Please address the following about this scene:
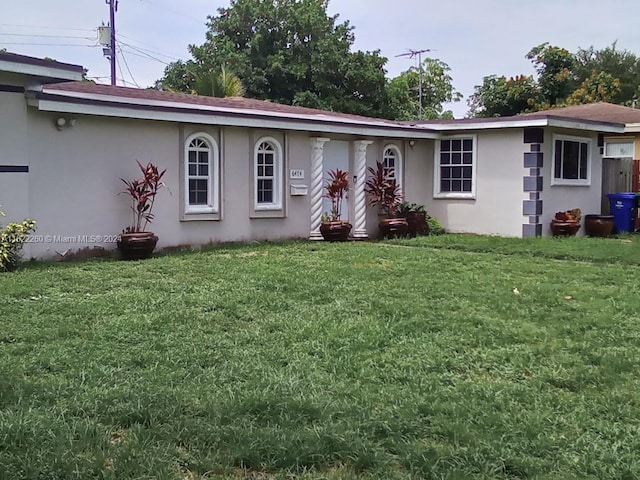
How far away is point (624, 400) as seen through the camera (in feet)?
14.2

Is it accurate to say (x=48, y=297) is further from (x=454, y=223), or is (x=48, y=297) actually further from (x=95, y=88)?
(x=454, y=223)

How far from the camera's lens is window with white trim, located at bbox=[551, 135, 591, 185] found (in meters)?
15.1

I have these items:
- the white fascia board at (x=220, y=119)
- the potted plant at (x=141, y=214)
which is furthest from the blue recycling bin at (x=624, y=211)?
Result: the potted plant at (x=141, y=214)

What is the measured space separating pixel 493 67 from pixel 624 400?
40.2 metres

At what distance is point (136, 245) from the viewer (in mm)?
10242

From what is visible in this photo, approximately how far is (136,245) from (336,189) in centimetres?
477

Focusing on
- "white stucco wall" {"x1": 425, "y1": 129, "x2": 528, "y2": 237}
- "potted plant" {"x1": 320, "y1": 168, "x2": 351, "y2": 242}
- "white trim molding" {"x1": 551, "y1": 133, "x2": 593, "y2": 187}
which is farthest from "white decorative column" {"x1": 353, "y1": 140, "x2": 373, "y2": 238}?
"white trim molding" {"x1": 551, "y1": 133, "x2": 593, "y2": 187}

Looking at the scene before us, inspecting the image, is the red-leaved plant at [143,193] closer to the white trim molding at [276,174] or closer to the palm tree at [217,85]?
the white trim molding at [276,174]

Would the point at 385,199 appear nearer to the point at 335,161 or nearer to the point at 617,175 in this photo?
the point at 335,161

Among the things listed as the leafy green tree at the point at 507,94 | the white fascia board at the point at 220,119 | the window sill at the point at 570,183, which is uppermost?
the leafy green tree at the point at 507,94

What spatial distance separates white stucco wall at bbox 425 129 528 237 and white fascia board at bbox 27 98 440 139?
1.43m

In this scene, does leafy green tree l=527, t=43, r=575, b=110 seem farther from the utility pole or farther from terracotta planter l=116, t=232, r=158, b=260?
terracotta planter l=116, t=232, r=158, b=260

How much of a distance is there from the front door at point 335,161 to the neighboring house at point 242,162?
38 mm

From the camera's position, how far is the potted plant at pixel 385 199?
567 inches
